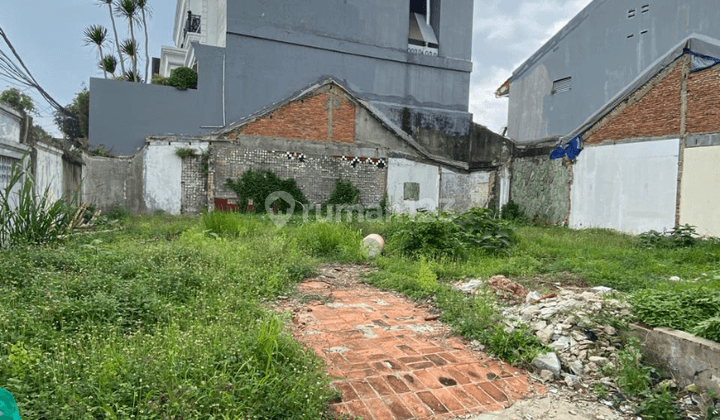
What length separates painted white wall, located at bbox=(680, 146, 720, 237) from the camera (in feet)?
30.7

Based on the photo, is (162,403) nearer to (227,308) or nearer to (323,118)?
(227,308)

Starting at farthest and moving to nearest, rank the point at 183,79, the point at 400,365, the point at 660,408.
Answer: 1. the point at 183,79
2. the point at 400,365
3. the point at 660,408

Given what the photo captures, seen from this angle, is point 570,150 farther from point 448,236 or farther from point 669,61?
point 448,236

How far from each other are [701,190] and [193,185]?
13900 mm

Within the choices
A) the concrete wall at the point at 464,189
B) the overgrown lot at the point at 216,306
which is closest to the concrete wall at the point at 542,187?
the concrete wall at the point at 464,189

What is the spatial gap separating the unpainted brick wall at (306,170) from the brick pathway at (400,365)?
10.1 meters

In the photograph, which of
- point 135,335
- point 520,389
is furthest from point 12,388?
point 520,389

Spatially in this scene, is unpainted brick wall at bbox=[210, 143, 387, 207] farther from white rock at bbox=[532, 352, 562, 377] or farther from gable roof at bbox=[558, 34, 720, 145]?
white rock at bbox=[532, 352, 562, 377]

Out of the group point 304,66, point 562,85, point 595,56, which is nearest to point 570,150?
point 595,56

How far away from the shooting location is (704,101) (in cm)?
984

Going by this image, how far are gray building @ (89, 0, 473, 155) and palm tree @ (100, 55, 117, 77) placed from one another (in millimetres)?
3211

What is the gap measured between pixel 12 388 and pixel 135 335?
794 mm

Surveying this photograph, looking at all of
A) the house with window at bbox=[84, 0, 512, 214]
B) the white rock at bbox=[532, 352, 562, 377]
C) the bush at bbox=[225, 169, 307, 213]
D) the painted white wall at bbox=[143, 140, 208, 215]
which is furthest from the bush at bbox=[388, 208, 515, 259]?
the painted white wall at bbox=[143, 140, 208, 215]

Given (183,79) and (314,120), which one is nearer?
(314,120)
